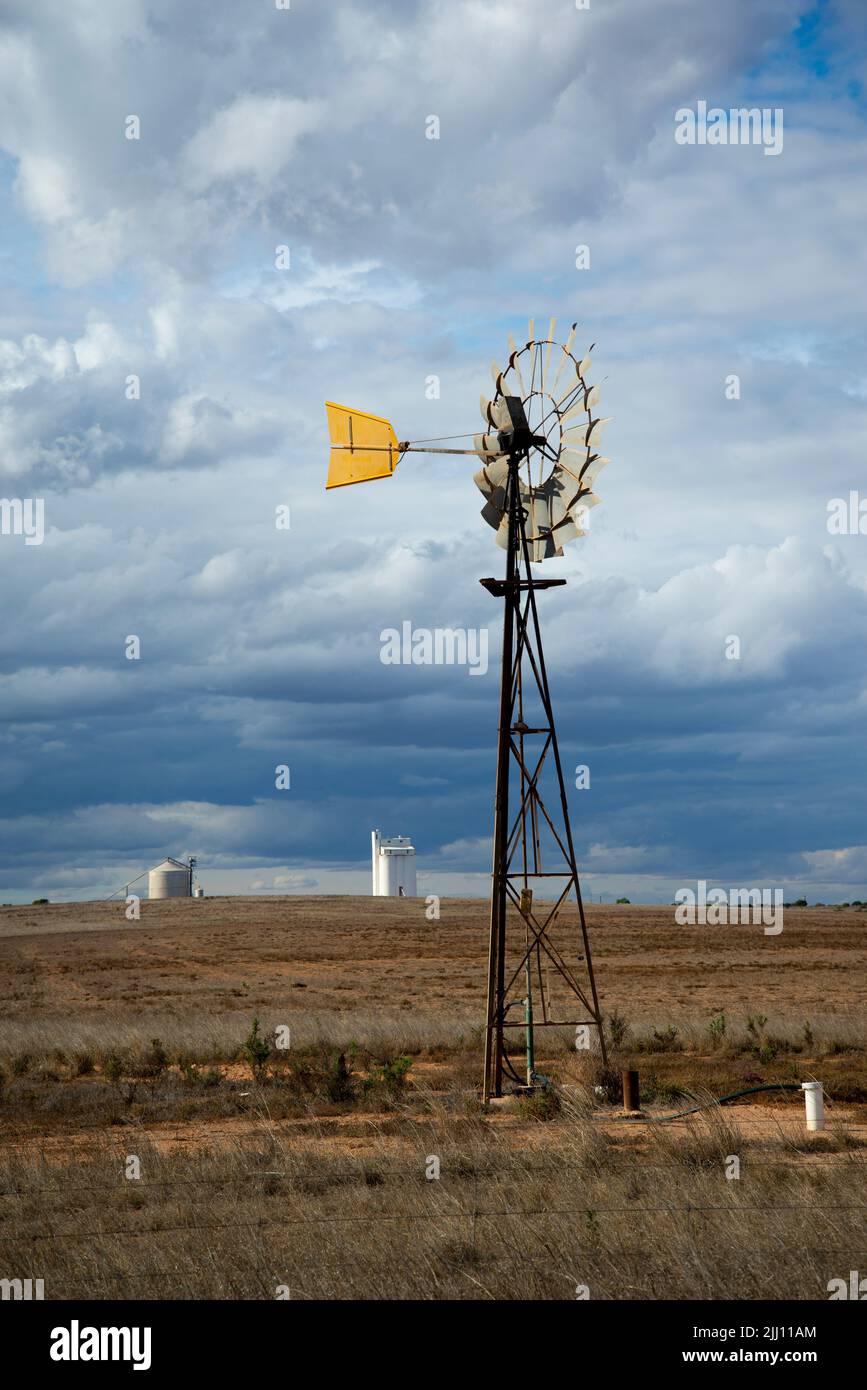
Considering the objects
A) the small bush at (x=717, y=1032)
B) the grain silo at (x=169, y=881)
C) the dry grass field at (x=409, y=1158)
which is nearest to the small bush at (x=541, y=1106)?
the dry grass field at (x=409, y=1158)

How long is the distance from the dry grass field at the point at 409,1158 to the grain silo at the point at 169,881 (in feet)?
274

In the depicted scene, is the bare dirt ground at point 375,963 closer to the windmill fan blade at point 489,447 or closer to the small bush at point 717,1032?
the small bush at point 717,1032

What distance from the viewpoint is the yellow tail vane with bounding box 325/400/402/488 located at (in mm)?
15000

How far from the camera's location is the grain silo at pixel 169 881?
372 feet

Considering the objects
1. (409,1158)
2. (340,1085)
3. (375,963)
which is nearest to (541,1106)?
(409,1158)

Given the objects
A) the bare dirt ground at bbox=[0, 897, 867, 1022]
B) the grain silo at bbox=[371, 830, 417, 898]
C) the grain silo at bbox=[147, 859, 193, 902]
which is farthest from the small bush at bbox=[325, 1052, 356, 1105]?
the grain silo at bbox=[147, 859, 193, 902]

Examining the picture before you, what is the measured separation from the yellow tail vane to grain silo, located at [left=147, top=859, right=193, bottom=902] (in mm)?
102882

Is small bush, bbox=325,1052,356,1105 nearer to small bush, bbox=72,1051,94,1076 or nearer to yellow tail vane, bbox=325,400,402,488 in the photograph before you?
small bush, bbox=72,1051,94,1076
